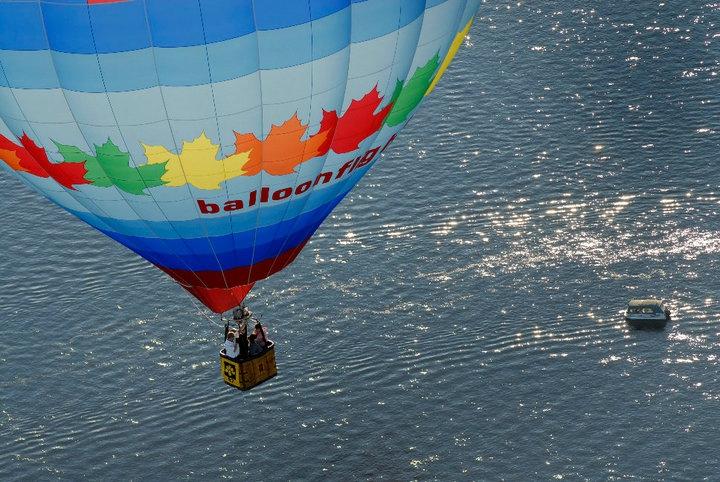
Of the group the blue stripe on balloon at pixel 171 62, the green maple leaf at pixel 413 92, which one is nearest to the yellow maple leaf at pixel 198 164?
the blue stripe on balloon at pixel 171 62

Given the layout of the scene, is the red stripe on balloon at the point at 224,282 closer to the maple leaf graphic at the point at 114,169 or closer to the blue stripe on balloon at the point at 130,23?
the maple leaf graphic at the point at 114,169

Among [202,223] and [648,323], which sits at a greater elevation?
[202,223]

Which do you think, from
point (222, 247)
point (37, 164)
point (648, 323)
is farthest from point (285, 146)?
point (648, 323)

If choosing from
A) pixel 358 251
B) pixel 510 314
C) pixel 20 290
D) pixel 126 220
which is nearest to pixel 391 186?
pixel 358 251

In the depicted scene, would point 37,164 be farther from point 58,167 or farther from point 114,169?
point 114,169

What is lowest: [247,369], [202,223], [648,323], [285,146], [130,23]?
[247,369]

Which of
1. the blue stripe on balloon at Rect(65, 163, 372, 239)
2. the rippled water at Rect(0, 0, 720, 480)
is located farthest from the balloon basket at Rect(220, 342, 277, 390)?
the rippled water at Rect(0, 0, 720, 480)
